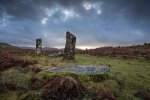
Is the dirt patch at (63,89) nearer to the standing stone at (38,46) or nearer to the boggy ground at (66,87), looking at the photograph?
the boggy ground at (66,87)

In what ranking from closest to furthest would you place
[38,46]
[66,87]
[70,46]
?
[66,87] → [70,46] → [38,46]

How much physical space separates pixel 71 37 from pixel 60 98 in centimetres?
1186

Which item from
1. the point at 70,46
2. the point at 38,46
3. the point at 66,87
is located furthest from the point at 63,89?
the point at 38,46

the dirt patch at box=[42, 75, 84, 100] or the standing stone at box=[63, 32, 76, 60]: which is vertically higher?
the standing stone at box=[63, 32, 76, 60]

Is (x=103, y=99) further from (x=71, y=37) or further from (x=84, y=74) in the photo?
(x=71, y=37)

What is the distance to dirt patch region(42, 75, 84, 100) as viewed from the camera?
7.69 metres

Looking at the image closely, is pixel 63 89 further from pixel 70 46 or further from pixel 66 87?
pixel 70 46

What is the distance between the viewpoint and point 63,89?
784cm

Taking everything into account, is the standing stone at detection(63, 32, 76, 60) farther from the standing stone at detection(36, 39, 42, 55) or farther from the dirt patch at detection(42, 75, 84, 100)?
the dirt patch at detection(42, 75, 84, 100)

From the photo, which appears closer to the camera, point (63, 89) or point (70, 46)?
point (63, 89)

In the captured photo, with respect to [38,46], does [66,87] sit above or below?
below

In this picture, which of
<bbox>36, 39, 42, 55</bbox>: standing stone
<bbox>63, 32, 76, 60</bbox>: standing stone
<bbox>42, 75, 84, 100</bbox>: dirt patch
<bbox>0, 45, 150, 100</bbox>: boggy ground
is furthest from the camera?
<bbox>36, 39, 42, 55</bbox>: standing stone

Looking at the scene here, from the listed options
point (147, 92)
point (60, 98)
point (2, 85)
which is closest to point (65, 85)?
point (60, 98)

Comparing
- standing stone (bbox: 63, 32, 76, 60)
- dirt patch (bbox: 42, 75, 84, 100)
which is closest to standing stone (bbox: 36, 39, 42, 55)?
standing stone (bbox: 63, 32, 76, 60)
